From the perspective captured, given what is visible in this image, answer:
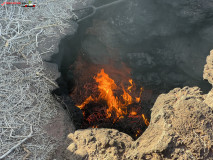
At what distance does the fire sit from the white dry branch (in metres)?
1.02

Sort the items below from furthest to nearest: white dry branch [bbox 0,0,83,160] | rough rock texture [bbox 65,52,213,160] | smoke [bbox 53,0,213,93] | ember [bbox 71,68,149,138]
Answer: smoke [bbox 53,0,213,93] → ember [bbox 71,68,149,138] → white dry branch [bbox 0,0,83,160] → rough rock texture [bbox 65,52,213,160]

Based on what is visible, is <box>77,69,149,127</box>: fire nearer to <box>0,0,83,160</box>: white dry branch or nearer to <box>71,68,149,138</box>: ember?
<box>71,68,149,138</box>: ember

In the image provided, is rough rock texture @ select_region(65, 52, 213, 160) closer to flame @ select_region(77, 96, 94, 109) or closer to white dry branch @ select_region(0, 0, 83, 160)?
white dry branch @ select_region(0, 0, 83, 160)

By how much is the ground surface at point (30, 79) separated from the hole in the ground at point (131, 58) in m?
0.40

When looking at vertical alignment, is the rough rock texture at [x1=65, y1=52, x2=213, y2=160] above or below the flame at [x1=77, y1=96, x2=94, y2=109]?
above

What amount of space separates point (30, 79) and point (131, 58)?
292cm

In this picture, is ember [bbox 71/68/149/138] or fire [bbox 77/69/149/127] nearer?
ember [bbox 71/68/149/138]

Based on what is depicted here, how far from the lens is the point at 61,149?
2588 millimetres

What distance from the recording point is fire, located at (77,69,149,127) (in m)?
3.90

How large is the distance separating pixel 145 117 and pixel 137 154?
210 cm

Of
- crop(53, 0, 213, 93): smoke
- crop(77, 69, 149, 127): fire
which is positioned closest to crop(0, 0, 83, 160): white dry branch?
crop(53, 0, 213, 93): smoke

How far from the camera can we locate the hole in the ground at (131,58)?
4.08 meters

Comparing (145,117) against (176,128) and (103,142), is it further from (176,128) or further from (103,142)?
(176,128)

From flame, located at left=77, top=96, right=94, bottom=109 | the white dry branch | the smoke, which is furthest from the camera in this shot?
the smoke
